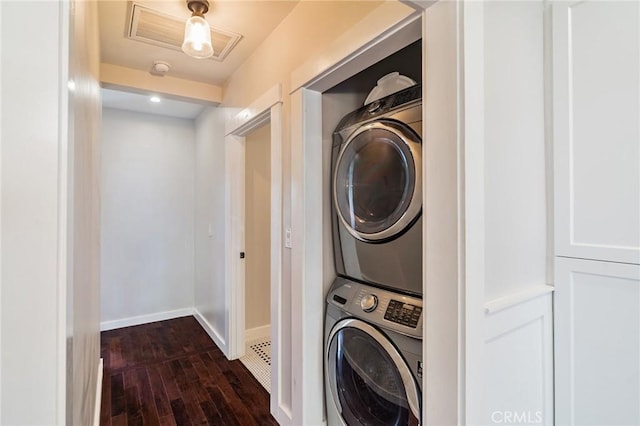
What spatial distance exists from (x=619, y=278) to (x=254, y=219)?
2.74m

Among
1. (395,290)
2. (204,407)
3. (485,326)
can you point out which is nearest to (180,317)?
(204,407)

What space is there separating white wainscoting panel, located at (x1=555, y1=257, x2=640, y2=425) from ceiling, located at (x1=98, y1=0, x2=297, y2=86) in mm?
1889

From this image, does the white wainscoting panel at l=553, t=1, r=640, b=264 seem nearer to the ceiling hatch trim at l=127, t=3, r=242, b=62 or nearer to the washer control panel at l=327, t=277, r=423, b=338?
the washer control panel at l=327, t=277, r=423, b=338

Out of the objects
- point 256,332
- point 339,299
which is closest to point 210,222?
point 256,332

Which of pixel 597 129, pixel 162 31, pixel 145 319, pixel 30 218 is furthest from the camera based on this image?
pixel 145 319

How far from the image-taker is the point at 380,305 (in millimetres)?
1410

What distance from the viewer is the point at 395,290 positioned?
1406 mm

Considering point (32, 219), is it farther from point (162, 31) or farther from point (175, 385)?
point (175, 385)

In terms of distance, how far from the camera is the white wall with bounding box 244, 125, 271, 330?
10.5ft

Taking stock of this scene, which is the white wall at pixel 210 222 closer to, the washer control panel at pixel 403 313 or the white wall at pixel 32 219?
the washer control panel at pixel 403 313

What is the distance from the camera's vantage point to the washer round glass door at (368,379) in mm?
1287

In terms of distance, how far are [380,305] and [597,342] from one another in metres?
0.77

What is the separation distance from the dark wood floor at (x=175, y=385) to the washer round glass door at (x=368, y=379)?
681mm

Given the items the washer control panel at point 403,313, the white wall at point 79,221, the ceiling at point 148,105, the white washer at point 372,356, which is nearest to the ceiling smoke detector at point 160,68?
the ceiling at point 148,105
